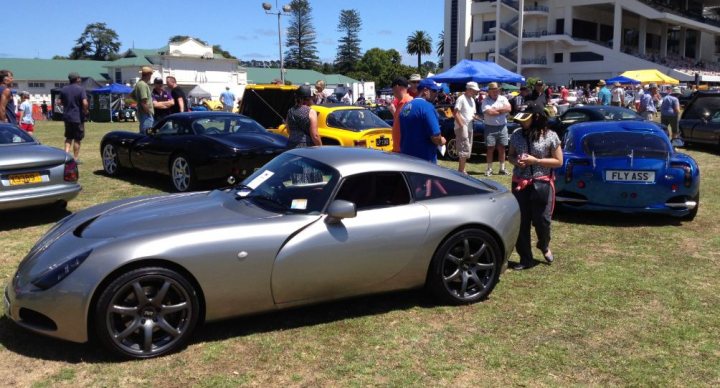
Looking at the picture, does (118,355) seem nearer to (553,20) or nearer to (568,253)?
(568,253)

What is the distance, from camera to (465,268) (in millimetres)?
4809

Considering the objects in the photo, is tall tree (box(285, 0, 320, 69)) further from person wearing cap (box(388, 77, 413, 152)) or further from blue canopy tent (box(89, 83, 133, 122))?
person wearing cap (box(388, 77, 413, 152))

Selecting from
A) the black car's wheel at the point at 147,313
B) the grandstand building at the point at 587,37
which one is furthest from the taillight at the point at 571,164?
the grandstand building at the point at 587,37

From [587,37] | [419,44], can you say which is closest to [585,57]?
[587,37]

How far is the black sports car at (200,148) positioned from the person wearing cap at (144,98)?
771mm

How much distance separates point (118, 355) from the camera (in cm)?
372

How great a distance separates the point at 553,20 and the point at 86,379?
74233mm

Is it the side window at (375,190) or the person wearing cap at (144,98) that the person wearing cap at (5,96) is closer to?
the person wearing cap at (144,98)

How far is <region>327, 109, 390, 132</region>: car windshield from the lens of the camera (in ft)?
36.5

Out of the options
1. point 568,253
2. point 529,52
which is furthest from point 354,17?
point 568,253

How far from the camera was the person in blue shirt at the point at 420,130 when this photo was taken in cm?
692

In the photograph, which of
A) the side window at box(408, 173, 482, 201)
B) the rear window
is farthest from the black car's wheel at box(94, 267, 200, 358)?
the rear window

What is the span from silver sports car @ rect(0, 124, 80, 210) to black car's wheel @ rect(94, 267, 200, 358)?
12.9 ft

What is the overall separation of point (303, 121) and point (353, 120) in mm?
3154
